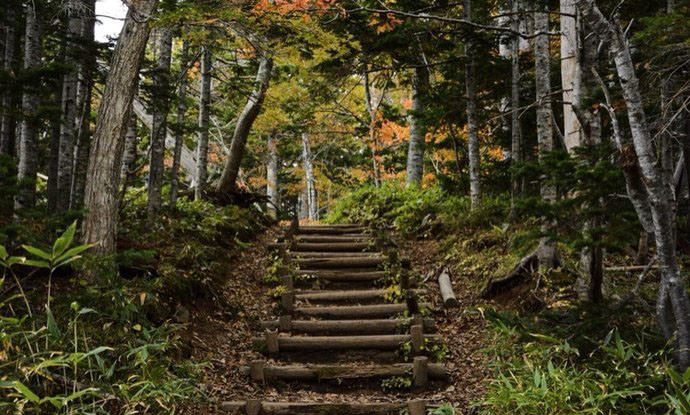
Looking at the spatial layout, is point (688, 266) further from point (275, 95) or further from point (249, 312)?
point (275, 95)

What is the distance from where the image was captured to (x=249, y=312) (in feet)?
28.0

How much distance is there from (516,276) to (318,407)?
13.1ft

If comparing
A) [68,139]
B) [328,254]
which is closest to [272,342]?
[328,254]

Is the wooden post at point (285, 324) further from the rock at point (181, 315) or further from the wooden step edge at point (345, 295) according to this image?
the rock at point (181, 315)

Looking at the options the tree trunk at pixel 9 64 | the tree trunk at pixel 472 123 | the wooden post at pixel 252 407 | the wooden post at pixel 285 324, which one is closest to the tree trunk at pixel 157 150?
the tree trunk at pixel 9 64

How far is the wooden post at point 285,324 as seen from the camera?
7.83 metres

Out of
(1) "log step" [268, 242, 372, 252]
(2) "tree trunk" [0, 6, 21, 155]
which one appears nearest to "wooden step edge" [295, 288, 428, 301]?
(1) "log step" [268, 242, 372, 252]

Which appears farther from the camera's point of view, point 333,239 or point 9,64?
point 333,239

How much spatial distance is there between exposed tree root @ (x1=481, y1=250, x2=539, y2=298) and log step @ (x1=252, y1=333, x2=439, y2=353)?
5.14 feet

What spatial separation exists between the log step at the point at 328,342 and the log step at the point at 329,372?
0.59 m

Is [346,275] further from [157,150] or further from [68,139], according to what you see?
[68,139]

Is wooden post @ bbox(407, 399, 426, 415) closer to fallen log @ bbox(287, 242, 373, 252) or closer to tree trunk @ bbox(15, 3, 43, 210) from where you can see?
tree trunk @ bbox(15, 3, 43, 210)

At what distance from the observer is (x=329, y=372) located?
664cm

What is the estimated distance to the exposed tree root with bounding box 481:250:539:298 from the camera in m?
7.82
